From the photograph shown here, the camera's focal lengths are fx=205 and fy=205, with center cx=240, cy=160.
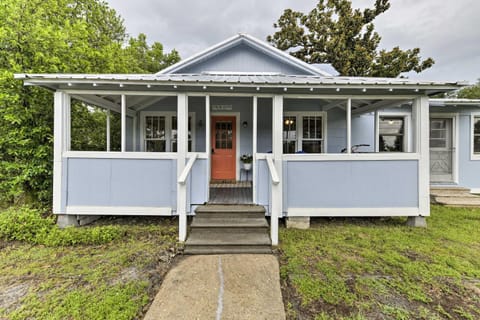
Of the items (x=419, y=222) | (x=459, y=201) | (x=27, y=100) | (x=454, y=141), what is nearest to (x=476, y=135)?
(x=454, y=141)

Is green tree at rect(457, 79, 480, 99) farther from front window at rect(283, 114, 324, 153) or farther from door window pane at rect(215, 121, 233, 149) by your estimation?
door window pane at rect(215, 121, 233, 149)

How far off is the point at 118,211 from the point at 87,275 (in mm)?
1626

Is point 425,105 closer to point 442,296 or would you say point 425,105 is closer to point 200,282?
point 442,296

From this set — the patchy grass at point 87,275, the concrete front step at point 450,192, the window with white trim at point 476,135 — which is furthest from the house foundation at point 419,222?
the patchy grass at point 87,275

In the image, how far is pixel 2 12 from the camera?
4582 mm

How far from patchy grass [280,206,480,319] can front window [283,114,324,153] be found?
104 inches

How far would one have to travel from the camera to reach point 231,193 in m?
4.96

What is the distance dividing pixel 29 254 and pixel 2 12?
5.34 m

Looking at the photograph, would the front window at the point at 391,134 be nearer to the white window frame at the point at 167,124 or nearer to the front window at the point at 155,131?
the white window frame at the point at 167,124

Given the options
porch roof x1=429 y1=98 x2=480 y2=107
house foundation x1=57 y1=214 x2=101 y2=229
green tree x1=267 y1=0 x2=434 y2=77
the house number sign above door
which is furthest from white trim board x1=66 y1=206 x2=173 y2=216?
green tree x1=267 y1=0 x2=434 y2=77

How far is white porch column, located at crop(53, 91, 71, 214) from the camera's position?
4.14 m

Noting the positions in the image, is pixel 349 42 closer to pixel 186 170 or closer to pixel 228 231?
pixel 186 170

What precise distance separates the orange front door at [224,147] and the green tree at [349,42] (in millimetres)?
11021

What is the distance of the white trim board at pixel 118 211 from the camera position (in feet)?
13.8
